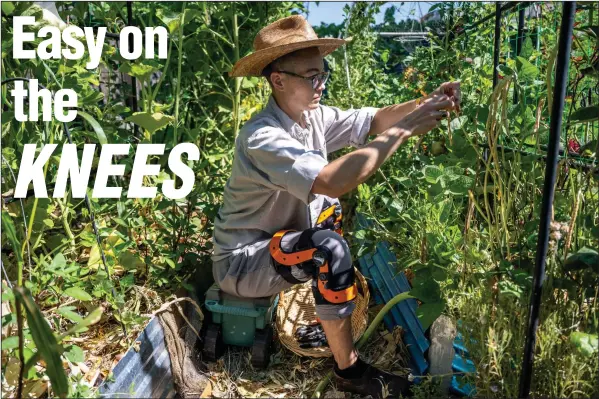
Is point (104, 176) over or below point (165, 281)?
over

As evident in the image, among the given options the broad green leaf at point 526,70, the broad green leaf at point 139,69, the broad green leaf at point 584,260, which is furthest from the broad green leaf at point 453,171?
the broad green leaf at point 139,69

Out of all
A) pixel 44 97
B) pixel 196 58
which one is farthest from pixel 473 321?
pixel 196 58

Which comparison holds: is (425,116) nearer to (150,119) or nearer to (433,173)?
(433,173)

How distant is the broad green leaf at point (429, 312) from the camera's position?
1.83 metres

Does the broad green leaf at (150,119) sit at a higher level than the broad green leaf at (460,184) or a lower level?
higher

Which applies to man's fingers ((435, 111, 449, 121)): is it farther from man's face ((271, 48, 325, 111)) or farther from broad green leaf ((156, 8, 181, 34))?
broad green leaf ((156, 8, 181, 34))

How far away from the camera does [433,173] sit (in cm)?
210

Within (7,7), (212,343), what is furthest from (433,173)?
(7,7)

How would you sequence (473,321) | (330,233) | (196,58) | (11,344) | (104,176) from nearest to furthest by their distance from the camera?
(11,344) → (473,321) → (330,233) → (104,176) → (196,58)

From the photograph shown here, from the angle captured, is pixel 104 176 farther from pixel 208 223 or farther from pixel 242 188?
pixel 242 188

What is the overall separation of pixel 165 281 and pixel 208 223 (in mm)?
349

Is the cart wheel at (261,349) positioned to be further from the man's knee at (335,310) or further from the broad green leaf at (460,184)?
the broad green leaf at (460,184)

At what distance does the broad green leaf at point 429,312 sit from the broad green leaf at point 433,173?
42cm

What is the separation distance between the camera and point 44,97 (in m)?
2.21
